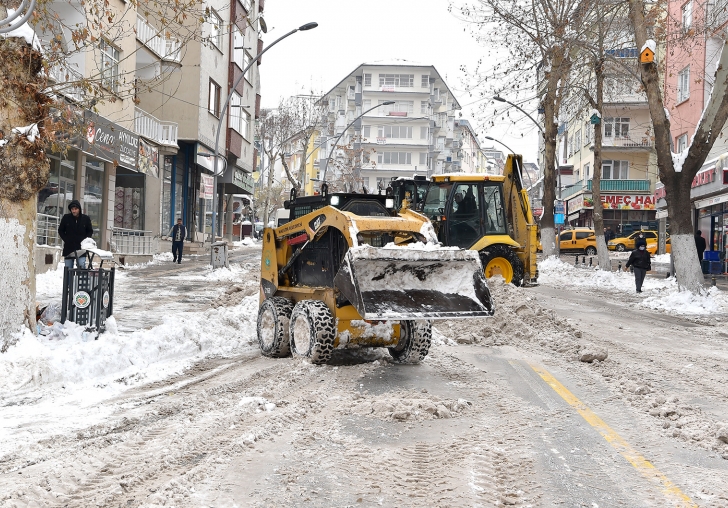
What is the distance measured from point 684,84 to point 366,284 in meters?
31.1

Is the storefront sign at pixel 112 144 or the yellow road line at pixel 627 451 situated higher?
the storefront sign at pixel 112 144

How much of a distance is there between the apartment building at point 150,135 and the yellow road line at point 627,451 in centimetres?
1087

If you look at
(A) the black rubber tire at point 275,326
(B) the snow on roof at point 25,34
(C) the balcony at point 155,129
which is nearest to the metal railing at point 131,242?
(C) the balcony at point 155,129

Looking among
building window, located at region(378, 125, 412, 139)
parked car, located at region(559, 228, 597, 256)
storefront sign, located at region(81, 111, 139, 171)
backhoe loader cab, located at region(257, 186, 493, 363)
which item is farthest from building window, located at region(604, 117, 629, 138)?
backhoe loader cab, located at region(257, 186, 493, 363)

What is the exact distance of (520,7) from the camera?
2839 centimetres

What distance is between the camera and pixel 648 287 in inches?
915

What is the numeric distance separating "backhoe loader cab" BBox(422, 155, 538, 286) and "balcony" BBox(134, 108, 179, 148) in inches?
550

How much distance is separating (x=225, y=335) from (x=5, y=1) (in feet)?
16.3

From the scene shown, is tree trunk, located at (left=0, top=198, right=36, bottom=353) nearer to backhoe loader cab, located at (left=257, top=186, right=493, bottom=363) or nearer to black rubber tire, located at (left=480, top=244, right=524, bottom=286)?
backhoe loader cab, located at (left=257, top=186, right=493, bottom=363)

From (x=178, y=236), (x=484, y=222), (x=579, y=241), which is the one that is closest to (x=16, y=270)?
(x=484, y=222)

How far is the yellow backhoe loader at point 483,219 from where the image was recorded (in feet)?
59.1

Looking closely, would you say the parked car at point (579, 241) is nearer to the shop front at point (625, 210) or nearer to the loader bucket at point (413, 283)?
the shop front at point (625, 210)

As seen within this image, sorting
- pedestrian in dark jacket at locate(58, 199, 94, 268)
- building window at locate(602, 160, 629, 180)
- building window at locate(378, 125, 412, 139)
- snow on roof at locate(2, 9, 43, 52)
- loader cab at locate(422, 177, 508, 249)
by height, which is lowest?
pedestrian in dark jacket at locate(58, 199, 94, 268)

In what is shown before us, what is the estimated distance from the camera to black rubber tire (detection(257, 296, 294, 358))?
9234mm
